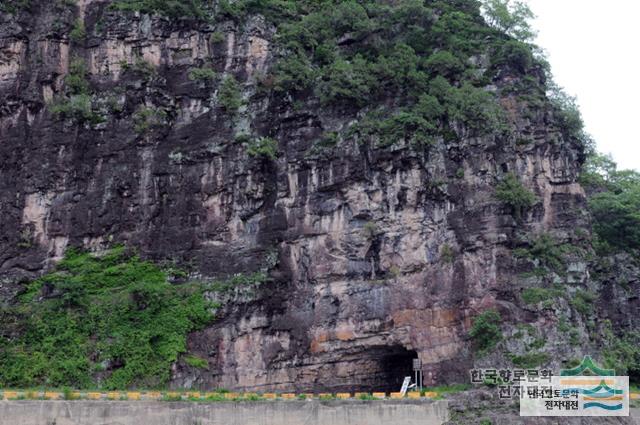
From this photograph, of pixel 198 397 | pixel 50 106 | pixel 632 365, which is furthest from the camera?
pixel 50 106

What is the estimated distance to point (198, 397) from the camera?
32219 mm

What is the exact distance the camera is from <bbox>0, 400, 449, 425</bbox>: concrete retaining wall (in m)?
30.2

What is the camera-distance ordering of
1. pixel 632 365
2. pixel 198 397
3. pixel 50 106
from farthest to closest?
pixel 50 106
pixel 632 365
pixel 198 397

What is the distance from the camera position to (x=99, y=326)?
36188 mm

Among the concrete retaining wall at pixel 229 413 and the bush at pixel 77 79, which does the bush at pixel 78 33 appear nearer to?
the bush at pixel 77 79

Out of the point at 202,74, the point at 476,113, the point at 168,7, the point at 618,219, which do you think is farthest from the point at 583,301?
the point at 168,7

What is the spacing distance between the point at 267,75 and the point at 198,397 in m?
17.3

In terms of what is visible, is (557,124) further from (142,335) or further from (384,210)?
(142,335)

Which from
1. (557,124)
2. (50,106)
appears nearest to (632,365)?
(557,124)

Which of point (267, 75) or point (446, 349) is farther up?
point (267, 75)

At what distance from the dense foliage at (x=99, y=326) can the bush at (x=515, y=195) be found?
1456 cm

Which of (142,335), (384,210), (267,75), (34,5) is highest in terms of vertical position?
(34,5)

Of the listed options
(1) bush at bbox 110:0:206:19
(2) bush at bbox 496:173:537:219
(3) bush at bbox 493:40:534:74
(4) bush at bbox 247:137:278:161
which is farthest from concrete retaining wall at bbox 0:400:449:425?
(1) bush at bbox 110:0:206:19

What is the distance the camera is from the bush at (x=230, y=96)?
Result: 40.6 m
